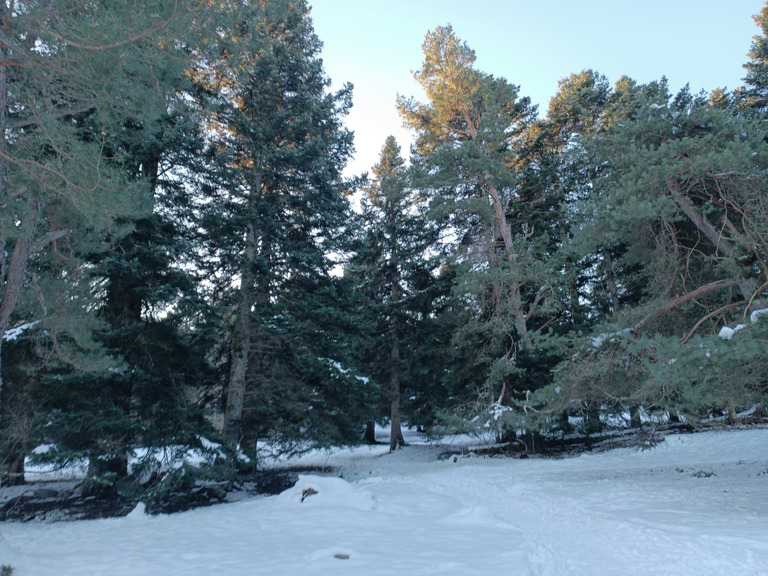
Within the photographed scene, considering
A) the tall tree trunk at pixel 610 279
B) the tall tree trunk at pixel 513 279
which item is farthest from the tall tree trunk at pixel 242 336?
the tall tree trunk at pixel 610 279

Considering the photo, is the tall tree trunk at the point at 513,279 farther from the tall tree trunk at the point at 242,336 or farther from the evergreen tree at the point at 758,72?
the evergreen tree at the point at 758,72

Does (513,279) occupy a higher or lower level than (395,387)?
higher

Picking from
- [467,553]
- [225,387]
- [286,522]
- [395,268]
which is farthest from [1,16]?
[395,268]

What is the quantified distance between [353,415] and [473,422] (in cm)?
461

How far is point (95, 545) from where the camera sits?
22.1 ft

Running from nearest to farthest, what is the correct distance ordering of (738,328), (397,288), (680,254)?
1. (738,328)
2. (680,254)
3. (397,288)

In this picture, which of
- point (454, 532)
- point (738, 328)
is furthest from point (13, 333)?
point (738, 328)

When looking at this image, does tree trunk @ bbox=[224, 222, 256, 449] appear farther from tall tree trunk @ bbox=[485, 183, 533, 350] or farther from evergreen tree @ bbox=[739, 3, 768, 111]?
evergreen tree @ bbox=[739, 3, 768, 111]

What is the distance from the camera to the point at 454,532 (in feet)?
22.5

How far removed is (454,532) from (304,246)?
11040mm

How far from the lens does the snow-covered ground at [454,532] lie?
16.8 ft

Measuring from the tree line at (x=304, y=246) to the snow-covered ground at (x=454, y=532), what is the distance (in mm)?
1804

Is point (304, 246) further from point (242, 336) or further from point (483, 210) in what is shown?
point (483, 210)

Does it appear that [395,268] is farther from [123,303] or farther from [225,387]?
[123,303]
